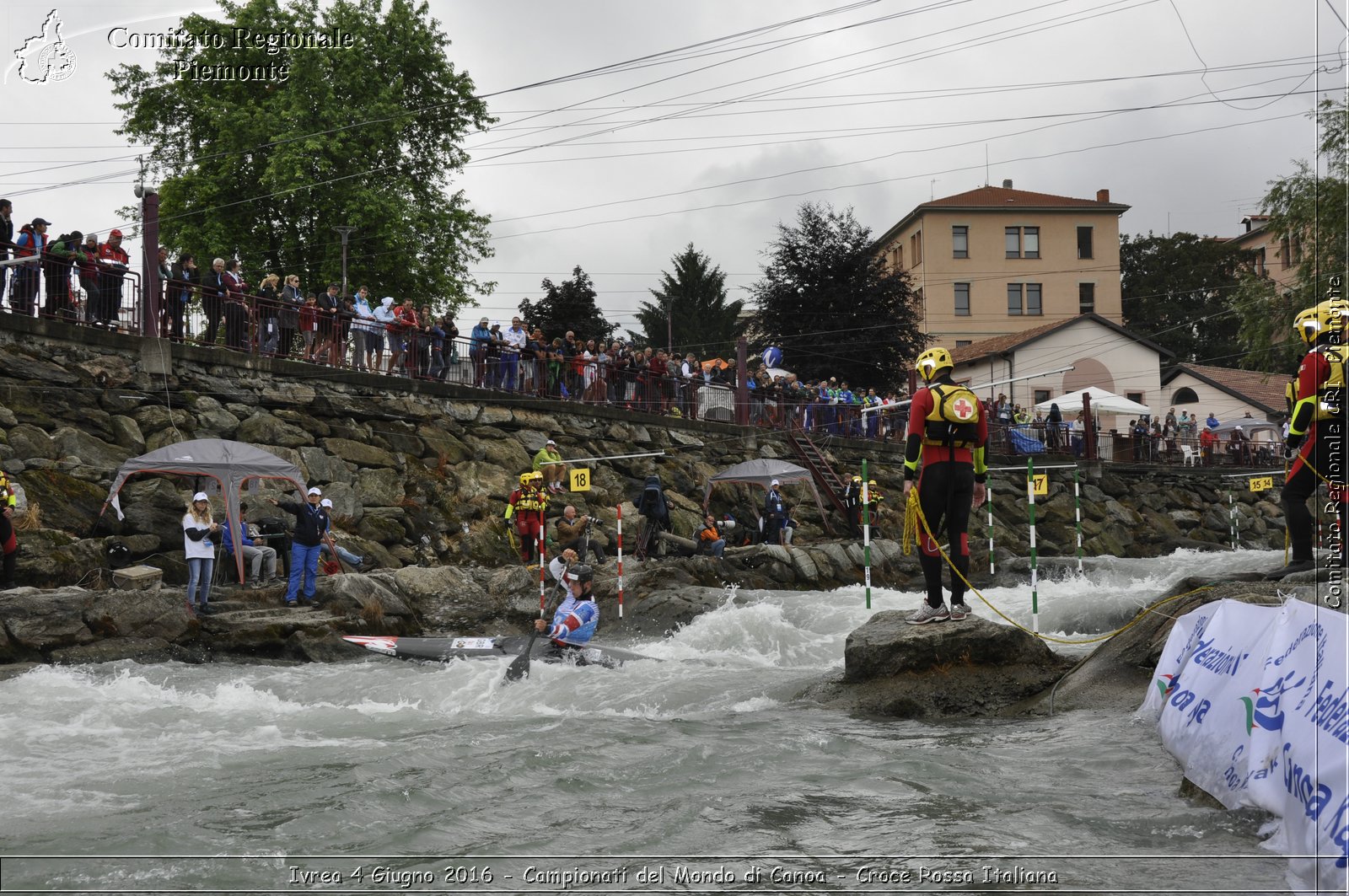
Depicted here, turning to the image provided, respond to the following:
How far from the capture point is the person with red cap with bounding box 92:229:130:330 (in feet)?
59.1

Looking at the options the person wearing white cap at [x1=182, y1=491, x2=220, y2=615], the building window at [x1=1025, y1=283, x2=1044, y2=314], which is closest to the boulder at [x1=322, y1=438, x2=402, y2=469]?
the person wearing white cap at [x1=182, y1=491, x2=220, y2=615]

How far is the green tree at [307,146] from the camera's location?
111ft

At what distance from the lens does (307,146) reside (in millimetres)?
32812

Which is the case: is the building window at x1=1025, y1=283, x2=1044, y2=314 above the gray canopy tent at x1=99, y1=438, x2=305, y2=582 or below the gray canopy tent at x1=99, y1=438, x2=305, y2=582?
above

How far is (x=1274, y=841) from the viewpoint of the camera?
5402mm

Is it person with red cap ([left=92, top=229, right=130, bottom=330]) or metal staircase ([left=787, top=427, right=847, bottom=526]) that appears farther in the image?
metal staircase ([left=787, top=427, right=847, bottom=526])

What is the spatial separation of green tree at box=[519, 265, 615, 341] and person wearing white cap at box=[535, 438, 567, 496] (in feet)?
81.9

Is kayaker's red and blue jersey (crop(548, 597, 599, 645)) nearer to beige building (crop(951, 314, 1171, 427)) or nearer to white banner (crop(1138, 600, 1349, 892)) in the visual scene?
white banner (crop(1138, 600, 1349, 892))

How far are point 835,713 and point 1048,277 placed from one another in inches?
2350

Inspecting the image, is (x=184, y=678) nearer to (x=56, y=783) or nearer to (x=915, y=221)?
(x=56, y=783)

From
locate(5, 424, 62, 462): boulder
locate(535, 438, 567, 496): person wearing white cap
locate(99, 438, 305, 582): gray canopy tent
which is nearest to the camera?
locate(99, 438, 305, 582): gray canopy tent

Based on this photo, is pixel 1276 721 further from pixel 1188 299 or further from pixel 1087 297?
pixel 1188 299

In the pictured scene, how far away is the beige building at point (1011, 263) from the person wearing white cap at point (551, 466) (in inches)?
1758

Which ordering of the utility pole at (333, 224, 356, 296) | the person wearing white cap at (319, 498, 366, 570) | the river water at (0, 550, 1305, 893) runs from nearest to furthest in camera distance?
the river water at (0, 550, 1305, 893), the person wearing white cap at (319, 498, 366, 570), the utility pole at (333, 224, 356, 296)
